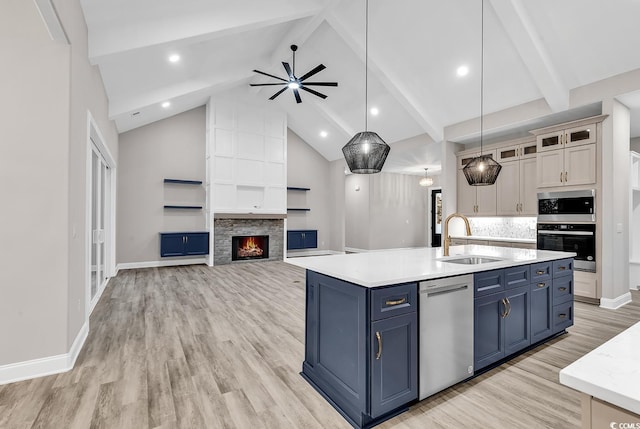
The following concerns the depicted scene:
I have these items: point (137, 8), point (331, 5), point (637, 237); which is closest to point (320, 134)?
point (331, 5)

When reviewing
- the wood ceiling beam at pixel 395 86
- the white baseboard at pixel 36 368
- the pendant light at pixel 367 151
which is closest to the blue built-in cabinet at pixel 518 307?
the pendant light at pixel 367 151

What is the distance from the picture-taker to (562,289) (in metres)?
3.22

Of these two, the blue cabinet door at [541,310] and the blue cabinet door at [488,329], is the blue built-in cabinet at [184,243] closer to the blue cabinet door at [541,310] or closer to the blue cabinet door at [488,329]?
the blue cabinet door at [488,329]

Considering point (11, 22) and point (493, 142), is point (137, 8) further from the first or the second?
point (493, 142)

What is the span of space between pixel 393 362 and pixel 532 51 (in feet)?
14.4

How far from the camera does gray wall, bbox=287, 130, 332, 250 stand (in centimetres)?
958

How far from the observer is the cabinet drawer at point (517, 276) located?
2607 millimetres

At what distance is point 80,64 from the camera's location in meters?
2.92

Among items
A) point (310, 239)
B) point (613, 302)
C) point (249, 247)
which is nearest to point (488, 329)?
point (613, 302)

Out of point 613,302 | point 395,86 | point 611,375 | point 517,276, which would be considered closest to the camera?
point 611,375

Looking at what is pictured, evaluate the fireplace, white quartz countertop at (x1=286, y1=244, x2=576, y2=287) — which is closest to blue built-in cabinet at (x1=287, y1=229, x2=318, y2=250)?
the fireplace

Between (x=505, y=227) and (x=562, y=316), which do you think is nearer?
(x=562, y=316)

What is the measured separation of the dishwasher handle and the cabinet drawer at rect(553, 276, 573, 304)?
1575mm

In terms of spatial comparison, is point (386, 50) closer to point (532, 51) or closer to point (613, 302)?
point (532, 51)
